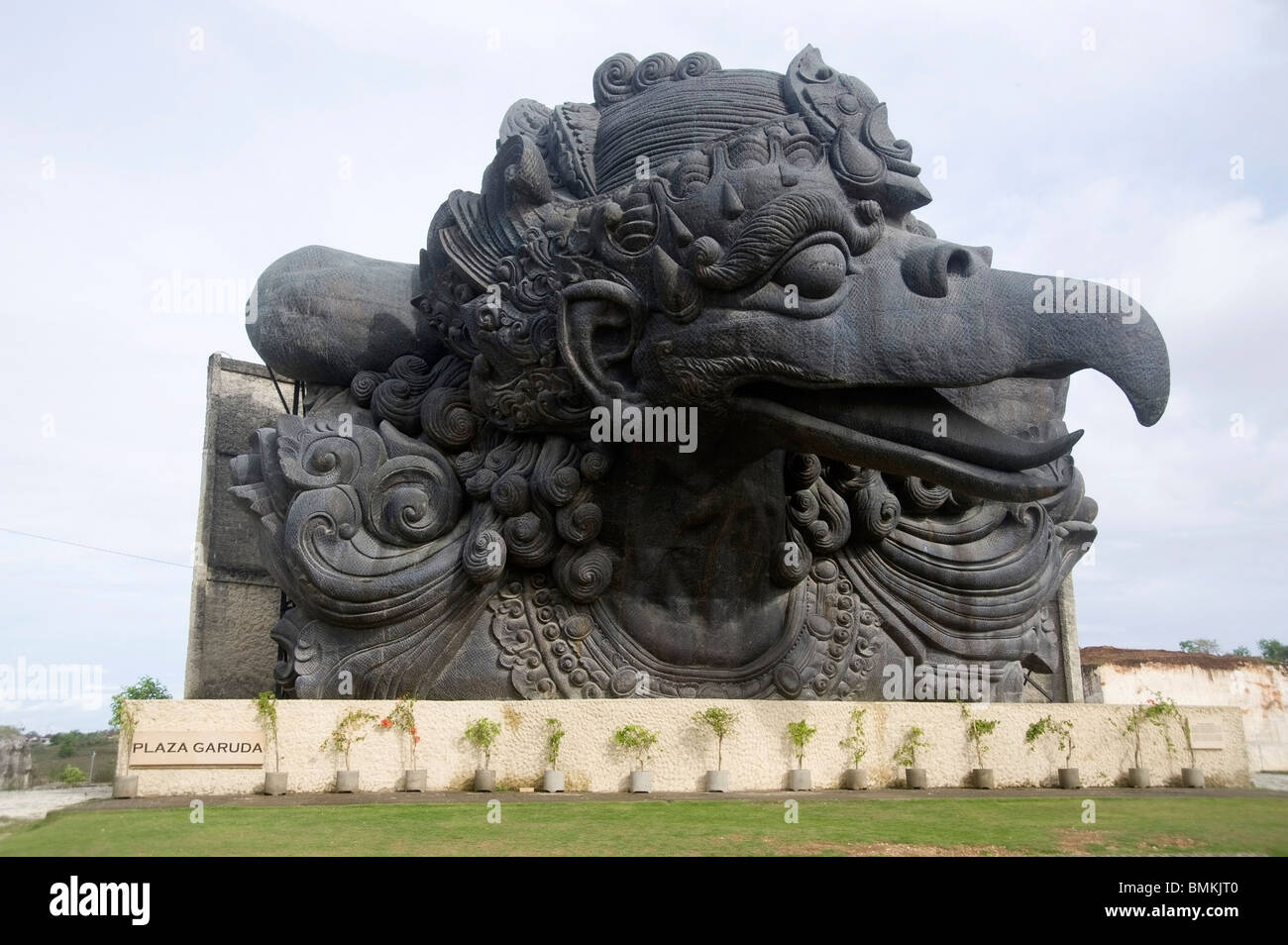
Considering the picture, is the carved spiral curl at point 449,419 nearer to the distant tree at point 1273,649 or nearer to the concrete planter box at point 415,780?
the concrete planter box at point 415,780

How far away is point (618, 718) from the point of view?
6.18m

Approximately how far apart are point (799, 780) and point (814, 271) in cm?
268

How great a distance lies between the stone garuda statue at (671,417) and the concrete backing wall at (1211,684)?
6054 mm

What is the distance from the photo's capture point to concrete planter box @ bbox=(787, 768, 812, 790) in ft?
20.5

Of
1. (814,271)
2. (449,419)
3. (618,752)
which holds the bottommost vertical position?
(618,752)

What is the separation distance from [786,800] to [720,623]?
5.94 feet

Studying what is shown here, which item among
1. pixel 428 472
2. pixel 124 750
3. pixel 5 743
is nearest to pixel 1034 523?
pixel 428 472

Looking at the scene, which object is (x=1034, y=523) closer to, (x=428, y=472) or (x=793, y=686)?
(x=793, y=686)

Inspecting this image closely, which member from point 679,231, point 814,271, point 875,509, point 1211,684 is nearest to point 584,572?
point 875,509

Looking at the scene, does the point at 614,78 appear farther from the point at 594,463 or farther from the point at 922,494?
the point at 922,494

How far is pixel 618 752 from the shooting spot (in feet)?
20.0

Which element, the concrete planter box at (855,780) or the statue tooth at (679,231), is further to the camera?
the concrete planter box at (855,780)

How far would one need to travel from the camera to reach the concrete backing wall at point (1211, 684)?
43.9ft

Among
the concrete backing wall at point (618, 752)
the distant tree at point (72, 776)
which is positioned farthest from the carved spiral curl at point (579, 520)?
the distant tree at point (72, 776)
